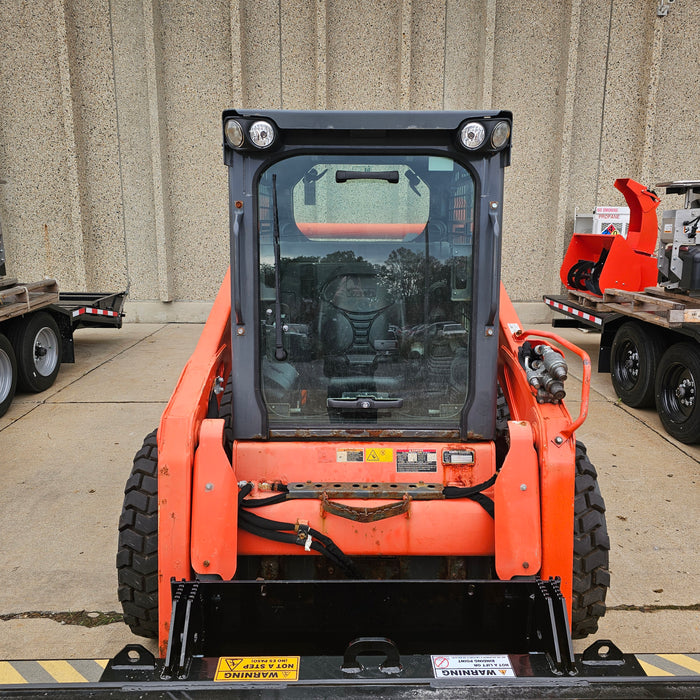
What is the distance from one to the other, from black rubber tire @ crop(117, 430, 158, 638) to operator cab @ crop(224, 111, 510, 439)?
47cm

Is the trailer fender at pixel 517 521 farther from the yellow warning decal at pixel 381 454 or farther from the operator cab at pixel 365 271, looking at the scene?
the yellow warning decal at pixel 381 454

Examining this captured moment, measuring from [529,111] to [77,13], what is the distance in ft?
24.9

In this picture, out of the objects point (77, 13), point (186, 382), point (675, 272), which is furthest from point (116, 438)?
point (77, 13)

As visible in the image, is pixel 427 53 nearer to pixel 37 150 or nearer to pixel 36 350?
pixel 37 150

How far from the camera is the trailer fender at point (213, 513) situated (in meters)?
2.57

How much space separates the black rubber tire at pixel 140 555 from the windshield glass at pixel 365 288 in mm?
651

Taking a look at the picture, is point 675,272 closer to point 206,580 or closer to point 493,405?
point 493,405

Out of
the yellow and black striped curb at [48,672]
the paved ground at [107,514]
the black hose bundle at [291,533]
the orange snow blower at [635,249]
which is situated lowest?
the paved ground at [107,514]

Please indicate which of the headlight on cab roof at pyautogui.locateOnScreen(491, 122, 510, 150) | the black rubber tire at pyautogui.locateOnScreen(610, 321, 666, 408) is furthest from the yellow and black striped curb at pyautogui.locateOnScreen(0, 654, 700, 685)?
the black rubber tire at pyautogui.locateOnScreen(610, 321, 666, 408)

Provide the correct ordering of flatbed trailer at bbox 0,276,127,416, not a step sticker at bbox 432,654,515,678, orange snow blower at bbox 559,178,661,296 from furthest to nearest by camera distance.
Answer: orange snow blower at bbox 559,178,661,296 → flatbed trailer at bbox 0,276,127,416 → not a step sticker at bbox 432,654,515,678

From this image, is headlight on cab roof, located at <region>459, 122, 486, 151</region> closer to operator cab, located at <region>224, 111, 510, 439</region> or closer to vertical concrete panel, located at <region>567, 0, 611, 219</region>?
operator cab, located at <region>224, 111, 510, 439</region>

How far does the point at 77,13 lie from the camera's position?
34.4ft

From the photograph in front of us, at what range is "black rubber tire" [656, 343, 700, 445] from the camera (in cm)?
575

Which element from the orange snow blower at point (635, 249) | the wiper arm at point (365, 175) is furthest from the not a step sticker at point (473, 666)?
the orange snow blower at point (635, 249)
